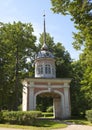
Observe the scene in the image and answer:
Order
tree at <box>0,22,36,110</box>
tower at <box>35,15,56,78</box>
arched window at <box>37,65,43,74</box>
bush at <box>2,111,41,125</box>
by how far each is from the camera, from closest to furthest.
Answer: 1. bush at <box>2,111,41,125</box>
2. tree at <box>0,22,36,110</box>
3. tower at <box>35,15,56,78</box>
4. arched window at <box>37,65,43,74</box>

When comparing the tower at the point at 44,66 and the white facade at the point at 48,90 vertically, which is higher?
the tower at the point at 44,66

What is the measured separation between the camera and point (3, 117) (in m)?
23.2

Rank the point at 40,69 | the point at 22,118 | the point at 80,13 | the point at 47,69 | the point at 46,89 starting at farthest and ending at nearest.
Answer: the point at 40,69, the point at 47,69, the point at 46,89, the point at 22,118, the point at 80,13

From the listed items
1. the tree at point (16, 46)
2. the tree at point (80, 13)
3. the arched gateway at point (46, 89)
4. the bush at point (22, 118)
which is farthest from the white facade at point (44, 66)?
the tree at point (80, 13)

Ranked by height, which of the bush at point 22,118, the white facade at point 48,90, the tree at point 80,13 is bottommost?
the bush at point 22,118

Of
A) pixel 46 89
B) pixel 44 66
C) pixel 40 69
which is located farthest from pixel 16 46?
pixel 46 89

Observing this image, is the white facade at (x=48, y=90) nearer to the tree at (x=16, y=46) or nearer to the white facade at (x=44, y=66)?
the tree at (x=16, y=46)

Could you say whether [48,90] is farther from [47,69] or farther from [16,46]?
[16,46]

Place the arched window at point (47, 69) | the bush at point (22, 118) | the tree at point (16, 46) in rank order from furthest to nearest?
the arched window at point (47, 69)
the tree at point (16, 46)
the bush at point (22, 118)

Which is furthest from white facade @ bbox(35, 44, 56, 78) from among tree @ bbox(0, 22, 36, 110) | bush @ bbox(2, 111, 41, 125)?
bush @ bbox(2, 111, 41, 125)

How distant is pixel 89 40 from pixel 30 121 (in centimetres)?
1095

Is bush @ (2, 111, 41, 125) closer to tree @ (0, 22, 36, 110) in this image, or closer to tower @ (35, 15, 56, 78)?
tree @ (0, 22, 36, 110)

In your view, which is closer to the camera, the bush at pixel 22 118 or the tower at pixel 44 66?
the bush at pixel 22 118

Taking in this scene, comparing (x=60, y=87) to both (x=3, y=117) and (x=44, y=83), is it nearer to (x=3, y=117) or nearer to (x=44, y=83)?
(x=44, y=83)
